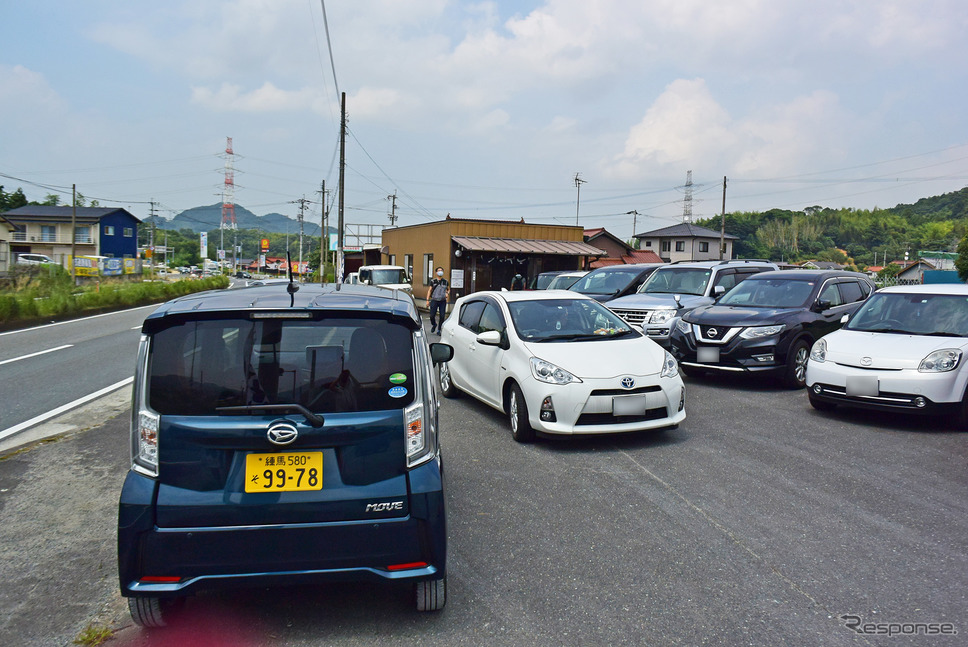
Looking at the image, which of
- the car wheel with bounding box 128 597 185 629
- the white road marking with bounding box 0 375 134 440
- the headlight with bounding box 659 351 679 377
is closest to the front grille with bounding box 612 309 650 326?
the headlight with bounding box 659 351 679 377

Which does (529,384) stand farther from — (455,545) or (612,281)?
(612,281)

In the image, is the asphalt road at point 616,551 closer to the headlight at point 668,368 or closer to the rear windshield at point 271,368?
the headlight at point 668,368

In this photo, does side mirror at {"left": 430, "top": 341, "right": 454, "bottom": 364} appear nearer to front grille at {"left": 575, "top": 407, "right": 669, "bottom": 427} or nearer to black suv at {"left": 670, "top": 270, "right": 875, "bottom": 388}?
front grille at {"left": 575, "top": 407, "right": 669, "bottom": 427}

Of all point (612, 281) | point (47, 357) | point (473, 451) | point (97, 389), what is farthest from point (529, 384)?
point (47, 357)

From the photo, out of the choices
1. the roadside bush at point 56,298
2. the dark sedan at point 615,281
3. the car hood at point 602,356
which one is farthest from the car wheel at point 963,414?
the roadside bush at point 56,298

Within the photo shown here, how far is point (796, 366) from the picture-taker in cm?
959

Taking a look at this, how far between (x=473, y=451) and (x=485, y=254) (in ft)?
78.1

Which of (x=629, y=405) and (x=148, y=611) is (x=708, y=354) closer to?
(x=629, y=405)

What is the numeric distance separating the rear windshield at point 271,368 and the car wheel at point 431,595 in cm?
90

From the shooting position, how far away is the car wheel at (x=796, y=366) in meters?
9.48

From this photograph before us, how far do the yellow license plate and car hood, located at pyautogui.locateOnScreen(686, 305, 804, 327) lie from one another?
7.94 metres

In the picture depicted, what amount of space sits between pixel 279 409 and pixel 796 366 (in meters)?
8.55

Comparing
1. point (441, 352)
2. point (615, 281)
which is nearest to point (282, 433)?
point (441, 352)

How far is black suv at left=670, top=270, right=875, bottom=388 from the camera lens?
9.42 metres
